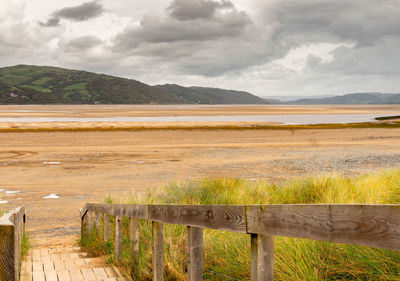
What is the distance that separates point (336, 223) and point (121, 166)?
2178 centimetres

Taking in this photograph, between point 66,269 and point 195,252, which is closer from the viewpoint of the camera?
point 195,252

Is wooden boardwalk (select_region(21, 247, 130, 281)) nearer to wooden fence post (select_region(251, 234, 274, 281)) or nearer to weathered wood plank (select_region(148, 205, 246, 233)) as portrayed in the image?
Answer: weathered wood plank (select_region(148, 205, 246, 233))

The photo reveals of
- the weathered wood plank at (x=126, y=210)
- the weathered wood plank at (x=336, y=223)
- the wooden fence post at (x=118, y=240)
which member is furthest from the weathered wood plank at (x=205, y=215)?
the wooden fence post at (x=118, y=240)

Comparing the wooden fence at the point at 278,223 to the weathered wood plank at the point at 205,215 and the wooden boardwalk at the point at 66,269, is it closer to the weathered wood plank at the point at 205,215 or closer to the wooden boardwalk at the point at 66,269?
the weathered wood plank at the point at 205,215

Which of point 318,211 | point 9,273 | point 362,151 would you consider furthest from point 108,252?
point 362,151

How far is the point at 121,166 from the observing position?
23.1 m

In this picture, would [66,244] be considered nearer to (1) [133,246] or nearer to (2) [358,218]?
(1) [133,246]

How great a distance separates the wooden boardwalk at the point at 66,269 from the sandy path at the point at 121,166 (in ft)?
12.3

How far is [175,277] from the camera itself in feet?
15.0

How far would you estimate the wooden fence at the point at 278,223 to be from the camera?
1.77 meters

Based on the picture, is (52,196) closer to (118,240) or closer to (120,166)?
(120,166)

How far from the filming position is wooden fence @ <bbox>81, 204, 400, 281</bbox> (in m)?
1.77

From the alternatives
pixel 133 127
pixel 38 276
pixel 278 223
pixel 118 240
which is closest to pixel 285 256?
pixel 278 223

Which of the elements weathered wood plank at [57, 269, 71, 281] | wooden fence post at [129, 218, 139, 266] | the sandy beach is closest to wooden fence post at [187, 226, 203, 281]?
wooden fence post at [129, 218, 139, 266]
